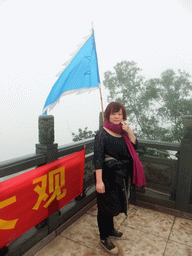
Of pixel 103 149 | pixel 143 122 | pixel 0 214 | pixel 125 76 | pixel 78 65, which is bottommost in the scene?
pixel 143 122

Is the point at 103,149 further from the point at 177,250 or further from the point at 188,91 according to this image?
the point at 188,91

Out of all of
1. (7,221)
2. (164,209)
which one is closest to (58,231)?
(7,221)

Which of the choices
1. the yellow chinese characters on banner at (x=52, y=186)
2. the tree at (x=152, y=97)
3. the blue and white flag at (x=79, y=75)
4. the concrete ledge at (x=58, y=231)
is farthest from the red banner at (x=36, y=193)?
the tree at (x=152, y=97)

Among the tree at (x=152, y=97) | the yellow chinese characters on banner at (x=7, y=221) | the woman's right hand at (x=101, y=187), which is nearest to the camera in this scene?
the yellow chinese characters on banner at (x=7, y=221)

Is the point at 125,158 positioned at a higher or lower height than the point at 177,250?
higher

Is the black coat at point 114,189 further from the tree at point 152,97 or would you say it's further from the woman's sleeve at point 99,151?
the tree at point 152,97

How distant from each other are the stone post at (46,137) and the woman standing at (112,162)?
1.88 ft

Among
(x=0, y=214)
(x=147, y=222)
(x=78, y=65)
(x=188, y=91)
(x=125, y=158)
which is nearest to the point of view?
(x=0, y=214)

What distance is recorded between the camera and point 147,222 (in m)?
3.14

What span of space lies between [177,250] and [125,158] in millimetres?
1364

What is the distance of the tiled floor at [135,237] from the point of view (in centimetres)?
250

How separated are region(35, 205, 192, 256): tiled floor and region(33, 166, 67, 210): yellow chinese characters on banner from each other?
597mm

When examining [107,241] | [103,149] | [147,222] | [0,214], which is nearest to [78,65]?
[103,149]

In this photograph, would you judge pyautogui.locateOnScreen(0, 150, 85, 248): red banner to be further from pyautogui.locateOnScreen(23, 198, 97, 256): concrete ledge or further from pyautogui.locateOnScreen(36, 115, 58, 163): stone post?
pyautogui.locateOnScreen(23, 198, 97, 256): concrete ledge
